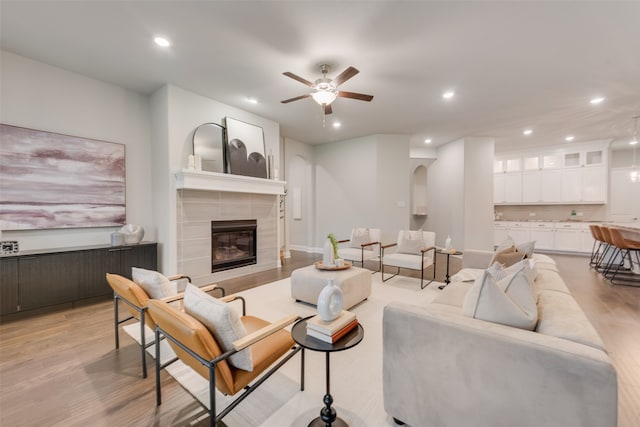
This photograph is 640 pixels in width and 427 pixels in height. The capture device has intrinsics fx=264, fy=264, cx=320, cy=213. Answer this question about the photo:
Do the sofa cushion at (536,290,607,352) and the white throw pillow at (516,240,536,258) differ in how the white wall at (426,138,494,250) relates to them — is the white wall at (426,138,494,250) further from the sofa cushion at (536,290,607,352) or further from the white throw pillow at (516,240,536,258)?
the sofa cushion at (536,290,607,352)

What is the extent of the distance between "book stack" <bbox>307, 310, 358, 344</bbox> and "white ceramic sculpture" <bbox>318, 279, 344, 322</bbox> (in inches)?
1.4

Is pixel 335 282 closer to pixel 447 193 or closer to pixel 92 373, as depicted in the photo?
pixel 92 373

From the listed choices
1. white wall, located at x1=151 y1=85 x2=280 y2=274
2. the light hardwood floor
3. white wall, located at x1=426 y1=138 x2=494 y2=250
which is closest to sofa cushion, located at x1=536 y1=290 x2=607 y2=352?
the light hardwood floor

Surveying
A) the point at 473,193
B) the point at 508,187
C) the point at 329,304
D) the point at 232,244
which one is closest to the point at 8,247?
the point at 232,244

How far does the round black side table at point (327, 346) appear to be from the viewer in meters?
1.39

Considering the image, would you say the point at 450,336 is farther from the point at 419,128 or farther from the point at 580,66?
the point at 419,128

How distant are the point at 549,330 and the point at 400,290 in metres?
2.76

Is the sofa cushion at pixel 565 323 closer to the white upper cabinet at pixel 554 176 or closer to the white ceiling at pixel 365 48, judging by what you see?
the white ceiling at pixel 365 48

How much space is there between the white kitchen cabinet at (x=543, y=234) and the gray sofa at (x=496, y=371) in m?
7.34

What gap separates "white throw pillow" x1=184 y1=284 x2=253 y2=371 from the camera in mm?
1360

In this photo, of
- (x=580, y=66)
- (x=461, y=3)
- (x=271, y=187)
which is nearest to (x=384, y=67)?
(x=461, y=3)

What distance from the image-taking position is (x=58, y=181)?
11.2 feet

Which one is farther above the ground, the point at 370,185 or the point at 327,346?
the point at 370,185

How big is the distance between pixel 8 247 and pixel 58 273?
54 cm
